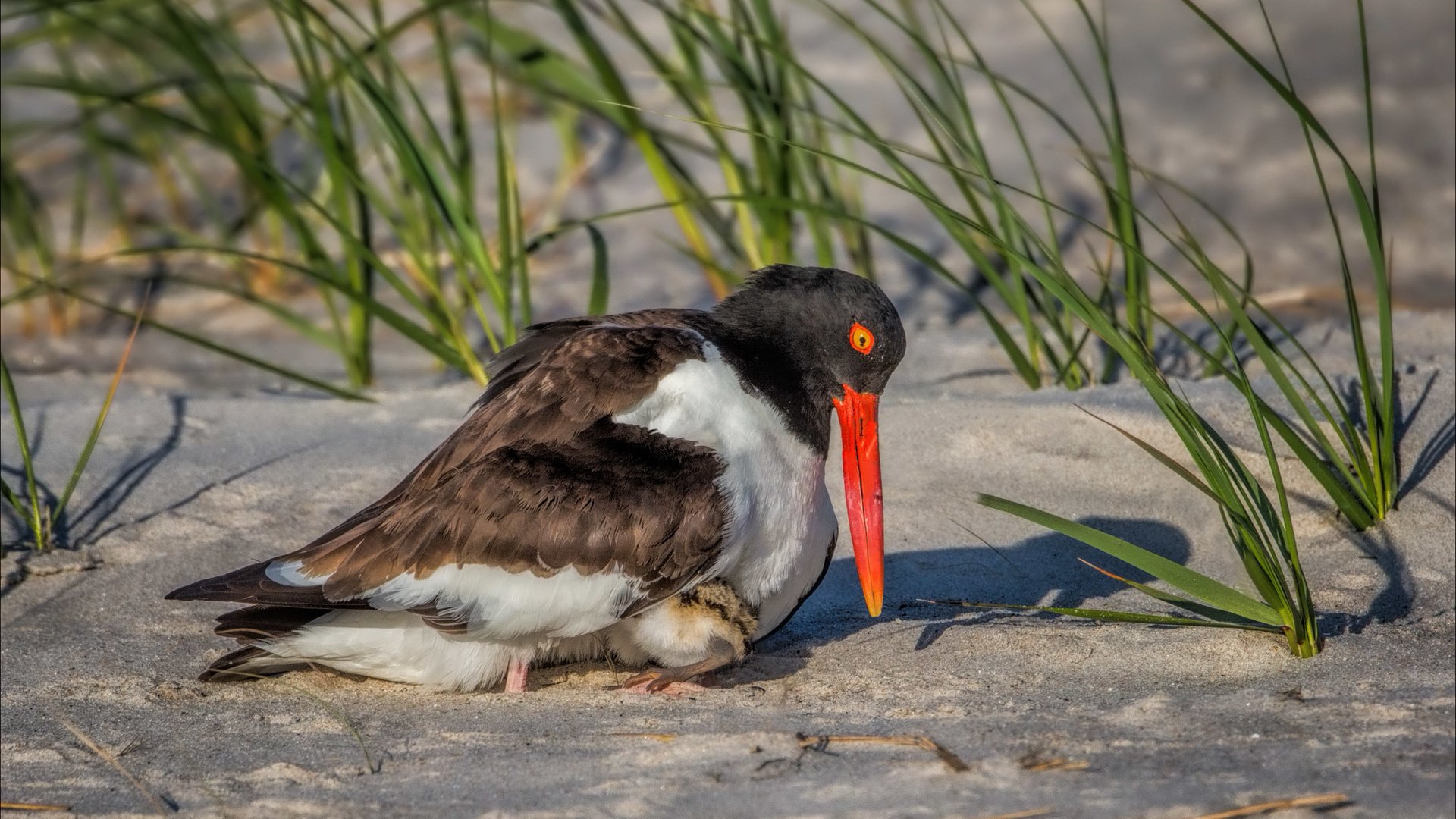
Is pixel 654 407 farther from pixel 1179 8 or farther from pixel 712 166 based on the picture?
pixel 1179 8

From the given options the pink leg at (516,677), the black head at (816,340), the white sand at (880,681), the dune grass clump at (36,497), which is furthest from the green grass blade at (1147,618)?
the dune grass clump at (36,497)

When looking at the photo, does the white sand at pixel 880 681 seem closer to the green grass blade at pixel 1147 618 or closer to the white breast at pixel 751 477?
the green grass blade at pixel 1147 618

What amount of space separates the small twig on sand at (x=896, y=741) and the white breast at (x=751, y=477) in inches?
20.0

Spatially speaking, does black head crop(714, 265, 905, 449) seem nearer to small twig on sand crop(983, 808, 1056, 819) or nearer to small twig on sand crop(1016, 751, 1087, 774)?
small twig on sand crop(1016, 751, 1087, 774)

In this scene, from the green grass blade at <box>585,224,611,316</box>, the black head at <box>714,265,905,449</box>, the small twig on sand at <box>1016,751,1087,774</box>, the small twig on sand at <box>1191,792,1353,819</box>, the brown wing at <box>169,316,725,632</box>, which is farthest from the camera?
the green grass blade at <box>585,224,611,316</box>

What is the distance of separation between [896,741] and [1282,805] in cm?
71

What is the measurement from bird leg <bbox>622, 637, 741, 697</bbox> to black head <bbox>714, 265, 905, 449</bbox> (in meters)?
0.53

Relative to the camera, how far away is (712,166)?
7.87 meters

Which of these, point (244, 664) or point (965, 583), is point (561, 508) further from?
point (965, 583)

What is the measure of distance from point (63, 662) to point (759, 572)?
5.50 ft

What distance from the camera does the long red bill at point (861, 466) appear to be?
3.43 metres


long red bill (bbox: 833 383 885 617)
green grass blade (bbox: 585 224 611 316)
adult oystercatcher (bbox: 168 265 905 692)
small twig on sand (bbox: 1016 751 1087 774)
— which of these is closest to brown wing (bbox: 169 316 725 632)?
adult oystercatcher (bbox: 168 265 905 692)

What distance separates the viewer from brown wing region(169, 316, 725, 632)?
121 inches

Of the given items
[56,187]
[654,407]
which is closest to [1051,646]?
[654,407]
